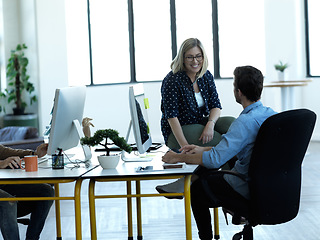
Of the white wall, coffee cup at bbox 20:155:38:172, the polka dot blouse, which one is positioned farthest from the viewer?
the white wall

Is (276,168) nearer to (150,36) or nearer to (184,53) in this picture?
(184,53)

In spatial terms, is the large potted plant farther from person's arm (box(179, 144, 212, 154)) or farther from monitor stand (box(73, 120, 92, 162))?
person's arm (box(179, 144, 212, 154))

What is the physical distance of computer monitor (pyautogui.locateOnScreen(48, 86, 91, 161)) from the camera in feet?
11.0

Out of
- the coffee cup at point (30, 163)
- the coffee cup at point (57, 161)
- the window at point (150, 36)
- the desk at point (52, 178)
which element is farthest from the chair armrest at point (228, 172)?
the window at point (150, 36)

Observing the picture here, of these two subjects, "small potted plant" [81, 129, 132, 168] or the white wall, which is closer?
"small potted plant" [81, 129, 132, 168]

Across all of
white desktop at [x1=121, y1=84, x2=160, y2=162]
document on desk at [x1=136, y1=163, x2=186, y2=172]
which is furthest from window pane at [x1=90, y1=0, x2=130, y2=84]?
document on desk at [x1=136, y1=163, x2=186, y2=172]

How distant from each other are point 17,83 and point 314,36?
5223mm

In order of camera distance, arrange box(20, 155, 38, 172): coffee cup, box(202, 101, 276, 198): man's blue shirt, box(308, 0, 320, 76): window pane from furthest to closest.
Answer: box(308, 0, 320, 76): window pane, box(20, 155, 38, 172): coffee cup, box(202, 101, 276, 198): man's blue shirt

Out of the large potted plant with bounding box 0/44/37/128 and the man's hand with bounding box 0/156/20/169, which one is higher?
the large potted plant with bounding box 0/44/37/128

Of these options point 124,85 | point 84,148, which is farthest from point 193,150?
point 124,85

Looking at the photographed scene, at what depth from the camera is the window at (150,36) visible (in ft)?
34.8

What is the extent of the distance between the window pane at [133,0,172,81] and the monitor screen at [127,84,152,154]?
23.2 ft

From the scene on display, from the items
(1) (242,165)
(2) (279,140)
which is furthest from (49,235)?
(2) (279,140)

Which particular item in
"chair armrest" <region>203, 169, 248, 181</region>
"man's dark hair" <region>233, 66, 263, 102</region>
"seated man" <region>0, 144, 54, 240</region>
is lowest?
"seated man" <region>0, 144, 54, 240</region>
